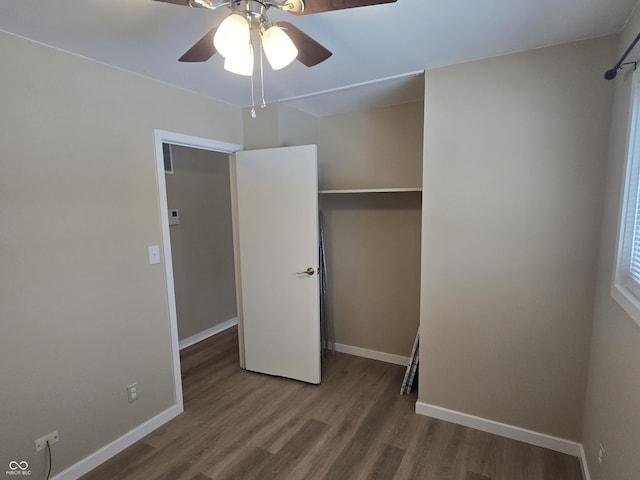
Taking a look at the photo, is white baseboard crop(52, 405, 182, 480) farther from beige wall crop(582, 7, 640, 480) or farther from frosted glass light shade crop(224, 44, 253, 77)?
beige wall crop(582, 7, 640, 480)

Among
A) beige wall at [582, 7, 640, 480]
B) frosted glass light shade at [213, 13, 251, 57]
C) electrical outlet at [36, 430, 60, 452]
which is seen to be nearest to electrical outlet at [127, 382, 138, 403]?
electrical outlet at [36, 430, 60, 452]

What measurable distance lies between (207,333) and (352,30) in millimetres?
3404

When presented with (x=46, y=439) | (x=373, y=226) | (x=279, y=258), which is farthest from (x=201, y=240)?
(x=46, y=439)

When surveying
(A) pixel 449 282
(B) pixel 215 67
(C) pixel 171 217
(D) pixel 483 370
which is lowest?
(D) pixel 483 370

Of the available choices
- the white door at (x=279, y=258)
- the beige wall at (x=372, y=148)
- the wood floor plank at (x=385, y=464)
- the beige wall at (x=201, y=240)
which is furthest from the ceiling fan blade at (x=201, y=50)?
the wood floor plank at (x=385, y=464)

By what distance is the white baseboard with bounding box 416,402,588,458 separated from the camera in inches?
76.6

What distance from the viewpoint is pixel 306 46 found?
132 cm

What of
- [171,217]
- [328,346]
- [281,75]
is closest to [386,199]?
[281,75]

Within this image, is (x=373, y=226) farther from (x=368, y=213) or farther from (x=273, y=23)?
(x=273, y=23)

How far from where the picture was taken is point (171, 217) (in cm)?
335

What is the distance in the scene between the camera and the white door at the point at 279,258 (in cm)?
261

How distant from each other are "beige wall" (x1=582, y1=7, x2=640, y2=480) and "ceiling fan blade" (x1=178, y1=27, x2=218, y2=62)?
1.79 meters

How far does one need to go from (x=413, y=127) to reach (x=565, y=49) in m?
1.21

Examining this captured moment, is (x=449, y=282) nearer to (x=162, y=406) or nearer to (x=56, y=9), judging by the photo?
(x=162, y=406)
